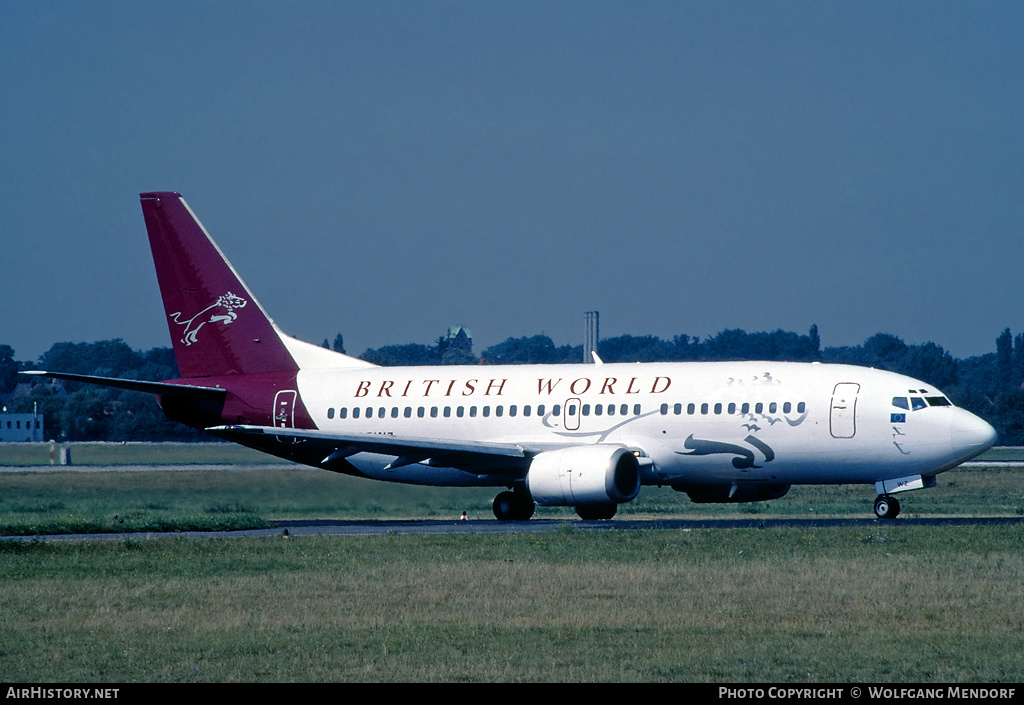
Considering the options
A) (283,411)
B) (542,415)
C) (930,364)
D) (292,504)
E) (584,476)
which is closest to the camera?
(584,476)

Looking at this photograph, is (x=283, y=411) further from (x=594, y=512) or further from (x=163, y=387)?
(x=594, y=512)

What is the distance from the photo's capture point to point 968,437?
31.4 metres

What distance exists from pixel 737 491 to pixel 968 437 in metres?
5.84

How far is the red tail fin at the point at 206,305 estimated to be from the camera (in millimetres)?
39812

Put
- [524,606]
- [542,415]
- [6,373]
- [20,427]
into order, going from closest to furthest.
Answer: [524,606] < [542,415] < [20,427] < [6,373]

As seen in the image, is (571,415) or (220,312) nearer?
(571,415)

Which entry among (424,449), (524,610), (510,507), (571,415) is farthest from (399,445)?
(524,610)

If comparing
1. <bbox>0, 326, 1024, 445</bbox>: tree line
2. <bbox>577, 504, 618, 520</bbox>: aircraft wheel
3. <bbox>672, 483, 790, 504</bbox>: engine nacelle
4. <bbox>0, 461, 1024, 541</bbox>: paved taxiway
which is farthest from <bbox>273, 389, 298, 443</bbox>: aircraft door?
<bbox>0, 326, 1024, 445</bbox>: tree line

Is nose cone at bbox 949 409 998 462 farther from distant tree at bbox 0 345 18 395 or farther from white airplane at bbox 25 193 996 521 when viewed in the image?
distant tree at bbox 0 345 18 395

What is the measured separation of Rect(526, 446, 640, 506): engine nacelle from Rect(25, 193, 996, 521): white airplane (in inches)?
1.9

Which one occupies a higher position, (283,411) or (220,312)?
(220,312)

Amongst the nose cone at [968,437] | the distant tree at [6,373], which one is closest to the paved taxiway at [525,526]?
the nose cone at [968,437]

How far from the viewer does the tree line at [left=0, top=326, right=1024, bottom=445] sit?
355ft

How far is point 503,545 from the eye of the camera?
26656mm
